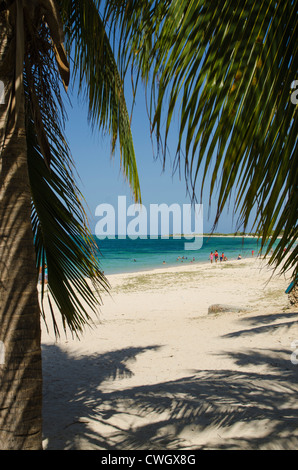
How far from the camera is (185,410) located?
294cm

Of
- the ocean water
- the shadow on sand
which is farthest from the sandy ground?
the ocean water

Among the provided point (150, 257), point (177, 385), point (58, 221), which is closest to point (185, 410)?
point (177, 385)

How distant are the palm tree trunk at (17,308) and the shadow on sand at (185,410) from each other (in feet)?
3.35

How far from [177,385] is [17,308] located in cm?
256

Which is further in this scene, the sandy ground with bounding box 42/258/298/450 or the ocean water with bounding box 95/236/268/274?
the ocean water with bounding box 95/236/268/274

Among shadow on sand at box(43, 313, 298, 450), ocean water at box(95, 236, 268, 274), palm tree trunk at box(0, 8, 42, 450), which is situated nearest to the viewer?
palm tree trunk at box(0, 8, 42, 450)

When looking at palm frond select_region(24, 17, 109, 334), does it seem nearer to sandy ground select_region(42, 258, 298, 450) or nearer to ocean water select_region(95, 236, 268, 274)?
sandy ground select_region(42, 258, 298, 450)

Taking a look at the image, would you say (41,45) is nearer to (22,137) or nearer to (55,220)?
(22,137)

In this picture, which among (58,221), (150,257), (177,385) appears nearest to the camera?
(58,221)

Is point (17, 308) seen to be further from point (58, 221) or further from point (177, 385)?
point (177, 385)

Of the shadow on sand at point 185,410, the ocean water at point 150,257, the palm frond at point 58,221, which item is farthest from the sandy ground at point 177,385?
the ocean water at point 150,257

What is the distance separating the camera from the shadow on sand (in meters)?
2.44

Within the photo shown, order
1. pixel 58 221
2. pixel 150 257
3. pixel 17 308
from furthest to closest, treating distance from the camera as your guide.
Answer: pixel 150 257, pixel 58 221, pixel 17 308
